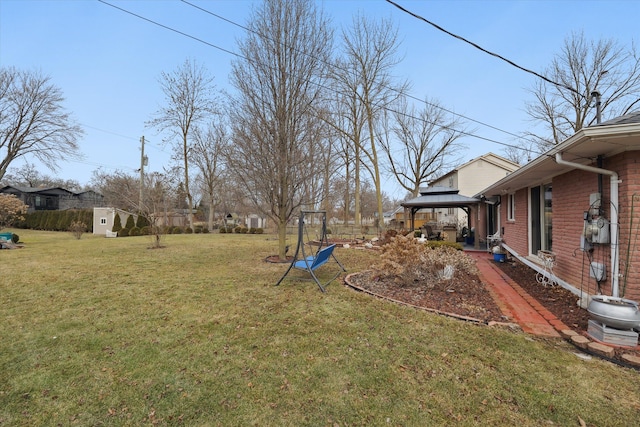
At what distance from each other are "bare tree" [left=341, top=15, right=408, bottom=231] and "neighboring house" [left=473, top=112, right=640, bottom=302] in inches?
509

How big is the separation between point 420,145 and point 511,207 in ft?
50.6

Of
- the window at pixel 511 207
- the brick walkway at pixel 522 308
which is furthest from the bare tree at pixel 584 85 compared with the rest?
the brick walkway at pixel 522 308

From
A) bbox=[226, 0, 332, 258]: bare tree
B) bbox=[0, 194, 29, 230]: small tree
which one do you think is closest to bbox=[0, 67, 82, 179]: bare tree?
bbox=[0, 194, 29, 230]: small tree

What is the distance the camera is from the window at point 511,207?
8922mm

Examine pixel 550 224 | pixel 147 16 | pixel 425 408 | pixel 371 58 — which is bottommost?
pixel 425 408

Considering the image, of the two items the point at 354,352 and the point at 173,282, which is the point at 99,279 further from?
the point at 354,352

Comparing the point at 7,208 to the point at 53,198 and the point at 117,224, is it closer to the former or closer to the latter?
the point at 117,224

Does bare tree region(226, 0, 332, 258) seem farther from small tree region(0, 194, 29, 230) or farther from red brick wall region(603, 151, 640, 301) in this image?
small tree region(0, 194, 29, 230)

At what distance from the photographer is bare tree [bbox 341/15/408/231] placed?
1761 cm

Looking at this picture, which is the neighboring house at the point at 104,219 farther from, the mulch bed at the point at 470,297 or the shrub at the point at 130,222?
the mulch bed at the point at 470,297

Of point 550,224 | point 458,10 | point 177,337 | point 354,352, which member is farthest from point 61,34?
point 550,224

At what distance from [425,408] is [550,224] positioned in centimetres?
596

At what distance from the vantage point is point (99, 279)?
606cm

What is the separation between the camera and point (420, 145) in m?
23.8
